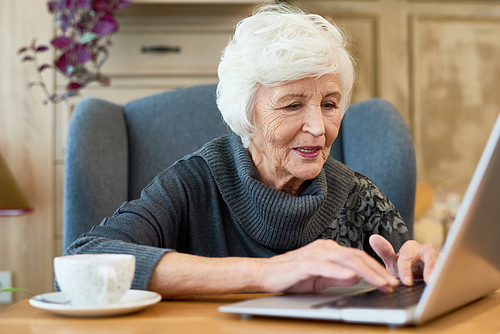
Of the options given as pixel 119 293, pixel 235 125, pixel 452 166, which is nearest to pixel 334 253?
pixel 119 293

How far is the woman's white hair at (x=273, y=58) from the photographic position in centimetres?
101

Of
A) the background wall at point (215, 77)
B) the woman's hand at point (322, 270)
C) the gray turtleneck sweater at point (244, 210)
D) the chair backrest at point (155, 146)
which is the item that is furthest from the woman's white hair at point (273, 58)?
the background wall at point (215, 77)

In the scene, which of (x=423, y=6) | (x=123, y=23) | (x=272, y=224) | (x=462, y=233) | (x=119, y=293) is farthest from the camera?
(x=423, y=6)

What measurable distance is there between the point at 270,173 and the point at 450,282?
25.6 inches

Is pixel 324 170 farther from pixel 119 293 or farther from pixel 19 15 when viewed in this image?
pixel 19 15

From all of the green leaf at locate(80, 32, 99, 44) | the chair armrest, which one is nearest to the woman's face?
the chair armrest

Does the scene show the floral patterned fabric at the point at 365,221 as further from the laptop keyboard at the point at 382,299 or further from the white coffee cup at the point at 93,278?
the white coffee cup at the point at 93,278

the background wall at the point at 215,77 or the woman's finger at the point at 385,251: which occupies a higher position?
the background wall at the point at 215,77

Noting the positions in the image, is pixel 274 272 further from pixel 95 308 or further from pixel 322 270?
pixel 95 308

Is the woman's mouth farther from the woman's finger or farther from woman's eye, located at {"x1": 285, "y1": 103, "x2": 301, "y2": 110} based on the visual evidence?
the woman's finger

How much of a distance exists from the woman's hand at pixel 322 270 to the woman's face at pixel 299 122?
416 mm

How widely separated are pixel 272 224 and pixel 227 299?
0.37 m

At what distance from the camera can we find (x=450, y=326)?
522mm

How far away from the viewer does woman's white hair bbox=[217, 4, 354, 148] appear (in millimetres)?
1013
